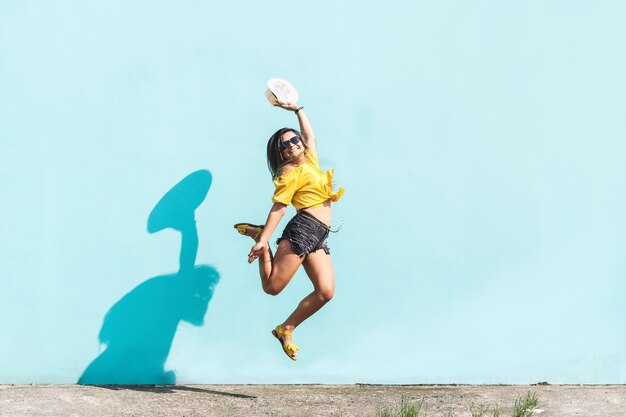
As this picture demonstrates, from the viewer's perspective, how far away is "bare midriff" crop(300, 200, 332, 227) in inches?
265

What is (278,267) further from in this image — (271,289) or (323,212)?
(323,212)

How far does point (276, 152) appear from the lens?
22.0 feet

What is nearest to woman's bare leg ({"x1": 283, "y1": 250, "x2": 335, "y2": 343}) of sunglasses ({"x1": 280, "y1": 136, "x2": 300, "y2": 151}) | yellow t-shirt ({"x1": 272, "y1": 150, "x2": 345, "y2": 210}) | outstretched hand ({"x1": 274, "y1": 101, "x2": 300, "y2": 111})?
yellow t-shirt ({"x1": 272, "y1": 150, "x2": 345, "y2": 210})

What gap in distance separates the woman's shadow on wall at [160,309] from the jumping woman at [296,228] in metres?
0.52

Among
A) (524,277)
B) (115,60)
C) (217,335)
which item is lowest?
(217,335)

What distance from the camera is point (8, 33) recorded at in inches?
276

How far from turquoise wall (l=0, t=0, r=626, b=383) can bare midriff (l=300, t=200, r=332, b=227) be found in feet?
1.31

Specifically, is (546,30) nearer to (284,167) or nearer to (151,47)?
(284,167)

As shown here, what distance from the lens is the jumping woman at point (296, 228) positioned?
6.64 m

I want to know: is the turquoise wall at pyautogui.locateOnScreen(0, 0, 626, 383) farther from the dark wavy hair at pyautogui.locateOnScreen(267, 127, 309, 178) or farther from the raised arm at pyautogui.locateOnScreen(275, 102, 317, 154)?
the dark wavy hair at pyautogui.locateOnScreen(267, 127, 309, 178)

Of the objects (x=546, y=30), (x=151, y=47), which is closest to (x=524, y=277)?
(x=546, y=30)

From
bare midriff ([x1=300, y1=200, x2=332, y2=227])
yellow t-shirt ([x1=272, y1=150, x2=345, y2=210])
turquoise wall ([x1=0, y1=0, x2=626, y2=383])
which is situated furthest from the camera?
turquoise wall ([x1=0, y1=0, x2=626, y2=383])

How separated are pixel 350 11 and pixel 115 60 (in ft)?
4.69

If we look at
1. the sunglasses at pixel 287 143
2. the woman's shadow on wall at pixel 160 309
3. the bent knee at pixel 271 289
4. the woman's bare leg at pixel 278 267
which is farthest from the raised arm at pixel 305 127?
the bent knee at pixel 271 289
